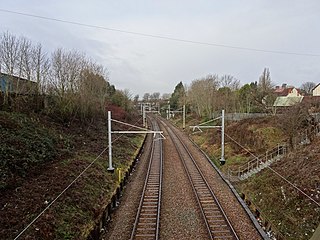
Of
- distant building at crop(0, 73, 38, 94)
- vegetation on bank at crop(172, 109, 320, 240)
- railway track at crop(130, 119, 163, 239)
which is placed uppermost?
distant building at crop(0, 73, 38, 94)

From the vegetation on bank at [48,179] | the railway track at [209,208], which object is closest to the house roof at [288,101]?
the railway track at [209,208]

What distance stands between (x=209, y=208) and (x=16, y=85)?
16481mm

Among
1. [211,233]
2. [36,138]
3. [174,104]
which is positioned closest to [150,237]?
[211,233]

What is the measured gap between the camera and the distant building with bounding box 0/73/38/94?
67.6ft

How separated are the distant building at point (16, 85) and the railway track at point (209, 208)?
44.7 ft

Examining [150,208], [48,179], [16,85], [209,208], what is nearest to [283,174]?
[209,208]

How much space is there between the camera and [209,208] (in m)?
14.4

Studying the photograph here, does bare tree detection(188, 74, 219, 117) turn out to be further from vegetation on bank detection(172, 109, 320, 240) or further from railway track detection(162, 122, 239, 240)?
railway track detection(162, 122, 239, 240)

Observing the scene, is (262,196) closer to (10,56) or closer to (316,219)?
(316,219)

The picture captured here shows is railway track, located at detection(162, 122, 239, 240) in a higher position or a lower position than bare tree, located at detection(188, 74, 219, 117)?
lower

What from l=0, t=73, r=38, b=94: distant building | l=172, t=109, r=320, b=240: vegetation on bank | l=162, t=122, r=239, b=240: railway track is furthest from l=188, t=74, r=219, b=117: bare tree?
l=0, t=73, r=38, b=94: distant building

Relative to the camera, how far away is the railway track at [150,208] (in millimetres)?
11789

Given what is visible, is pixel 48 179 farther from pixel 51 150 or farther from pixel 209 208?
pixel 209 208

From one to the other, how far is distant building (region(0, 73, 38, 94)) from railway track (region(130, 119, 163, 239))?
1118cm
